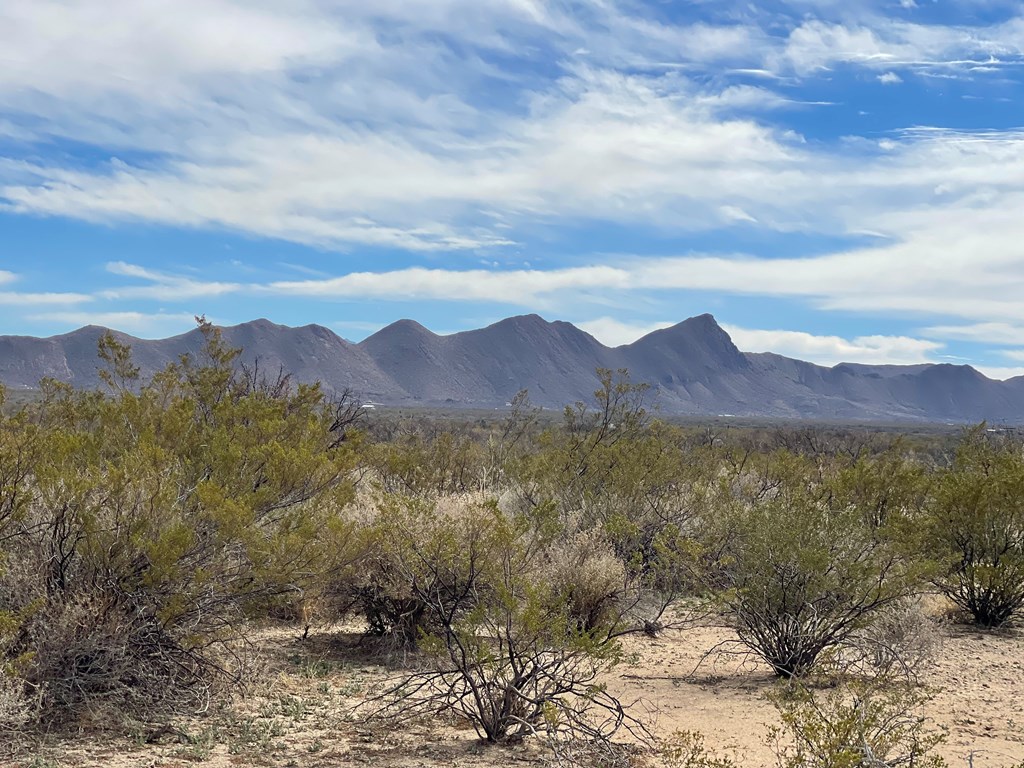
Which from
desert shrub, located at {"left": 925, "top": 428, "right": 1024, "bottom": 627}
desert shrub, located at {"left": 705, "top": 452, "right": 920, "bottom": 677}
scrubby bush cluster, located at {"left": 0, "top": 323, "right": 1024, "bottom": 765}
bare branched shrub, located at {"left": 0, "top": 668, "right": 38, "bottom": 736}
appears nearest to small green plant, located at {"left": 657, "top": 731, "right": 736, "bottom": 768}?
scrubby bush cluster, located at {"left": 0, "top": 323, "right": 1024, "bottom": 765}

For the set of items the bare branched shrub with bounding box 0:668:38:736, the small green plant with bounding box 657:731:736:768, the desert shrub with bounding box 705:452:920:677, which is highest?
the desert shrub with bounding box 705:452:920:677

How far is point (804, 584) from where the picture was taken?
9258 mm

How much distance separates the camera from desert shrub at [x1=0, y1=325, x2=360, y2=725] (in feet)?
22.6

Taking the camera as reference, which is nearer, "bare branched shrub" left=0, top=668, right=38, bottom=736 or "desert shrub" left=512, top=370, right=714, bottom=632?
"bare branched shrub" left=0, top=668, right=38, bottom=736

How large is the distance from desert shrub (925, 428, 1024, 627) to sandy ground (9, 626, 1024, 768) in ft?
4.10

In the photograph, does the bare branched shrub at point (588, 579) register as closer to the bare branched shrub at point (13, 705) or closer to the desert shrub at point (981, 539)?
the desert shrub at point (981, 539)

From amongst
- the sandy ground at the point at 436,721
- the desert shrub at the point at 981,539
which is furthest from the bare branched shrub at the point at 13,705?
the desert shrub at the point at 981,539

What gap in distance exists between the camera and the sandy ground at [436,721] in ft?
21.6

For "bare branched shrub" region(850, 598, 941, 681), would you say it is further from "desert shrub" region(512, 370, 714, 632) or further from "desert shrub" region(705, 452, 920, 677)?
"desert shrub" region(512, 370, 714, 632)

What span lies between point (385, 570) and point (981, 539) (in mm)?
8221

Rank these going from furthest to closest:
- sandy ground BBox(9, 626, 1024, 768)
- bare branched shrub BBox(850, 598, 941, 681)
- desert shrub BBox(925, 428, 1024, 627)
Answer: desert shrub BBox(925, 428, 1024, 627)
bare branched shrub BBox(850, 598, 941, 681)
sandy ground BBox(9, 626, 1024, 768)

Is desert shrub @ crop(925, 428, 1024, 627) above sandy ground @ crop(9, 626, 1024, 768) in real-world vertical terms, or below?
above

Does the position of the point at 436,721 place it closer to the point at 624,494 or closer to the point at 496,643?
the point at 496,643

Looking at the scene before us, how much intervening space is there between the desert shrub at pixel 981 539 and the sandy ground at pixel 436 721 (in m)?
1.25
